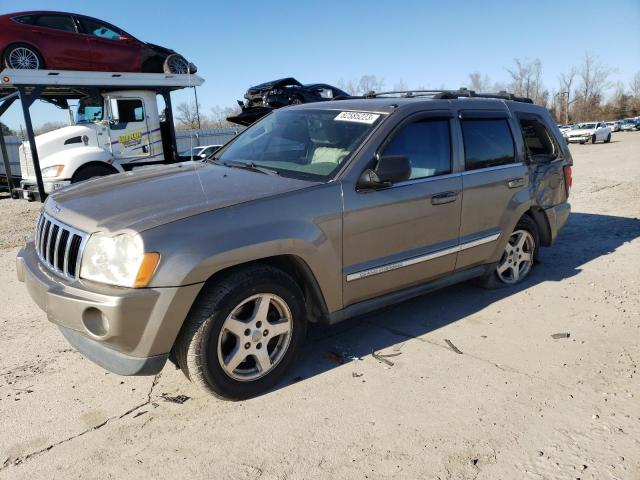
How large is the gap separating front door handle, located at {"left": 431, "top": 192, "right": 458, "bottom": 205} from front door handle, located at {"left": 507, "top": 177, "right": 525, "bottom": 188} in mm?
855

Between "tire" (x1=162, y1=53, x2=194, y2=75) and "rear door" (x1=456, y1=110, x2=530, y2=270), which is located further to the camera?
"tire" (x1=162, y1=53, x2=194, y2=75)

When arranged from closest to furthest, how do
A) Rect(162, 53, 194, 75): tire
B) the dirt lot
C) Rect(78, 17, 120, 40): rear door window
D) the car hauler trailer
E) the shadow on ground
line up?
1. the dirt lot
2. the shadow on ground
3. the car hauler trailer
4. Rect(78, 17, 120, 40): rear door window
5. Rect(162, 53, 194, 75): tire

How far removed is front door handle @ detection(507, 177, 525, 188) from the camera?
4.43 metres

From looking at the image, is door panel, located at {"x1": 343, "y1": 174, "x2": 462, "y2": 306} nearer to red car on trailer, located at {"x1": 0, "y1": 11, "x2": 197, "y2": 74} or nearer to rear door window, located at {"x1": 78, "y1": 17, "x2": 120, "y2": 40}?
red car on trailer, located at {"x1": 0, "y1": 11, "x2": 197, "y2": 74}

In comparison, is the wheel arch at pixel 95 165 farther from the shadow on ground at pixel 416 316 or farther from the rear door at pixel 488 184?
the rear door at pixel 488 184

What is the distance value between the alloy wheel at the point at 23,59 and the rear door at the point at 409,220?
9147 mm

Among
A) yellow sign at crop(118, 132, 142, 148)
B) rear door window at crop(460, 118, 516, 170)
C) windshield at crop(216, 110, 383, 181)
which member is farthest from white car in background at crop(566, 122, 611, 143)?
windshield at crop(216, 110, 383, 181)

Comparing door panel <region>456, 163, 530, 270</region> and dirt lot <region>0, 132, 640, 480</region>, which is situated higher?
door panel <region>456, 163, 530, 270</region>

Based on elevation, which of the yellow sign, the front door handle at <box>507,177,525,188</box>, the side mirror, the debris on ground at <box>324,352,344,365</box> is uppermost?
the yellow sign

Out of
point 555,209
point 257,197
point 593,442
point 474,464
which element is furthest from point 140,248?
point 555,209

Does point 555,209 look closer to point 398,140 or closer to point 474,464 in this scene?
point 398,140

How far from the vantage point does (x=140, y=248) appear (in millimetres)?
2477

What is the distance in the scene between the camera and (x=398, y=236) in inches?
138

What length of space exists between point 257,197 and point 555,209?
144 inches
